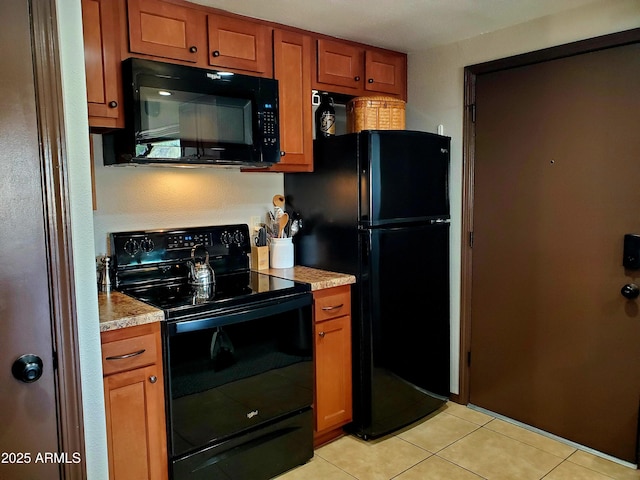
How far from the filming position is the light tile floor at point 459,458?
7.52 feet

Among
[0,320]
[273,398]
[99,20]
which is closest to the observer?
[0,320]

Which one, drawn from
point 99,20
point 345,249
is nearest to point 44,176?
point 99,20

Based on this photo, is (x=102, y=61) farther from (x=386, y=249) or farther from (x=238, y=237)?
(x=386, y=249)

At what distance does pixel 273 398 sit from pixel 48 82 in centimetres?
157

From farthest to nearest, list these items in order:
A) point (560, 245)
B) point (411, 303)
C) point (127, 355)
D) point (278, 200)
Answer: point (278, 200) < point (411, 303) < point (560, 245) < point (127, 355)

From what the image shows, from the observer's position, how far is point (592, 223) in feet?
7.81

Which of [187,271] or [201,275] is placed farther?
[187,271]

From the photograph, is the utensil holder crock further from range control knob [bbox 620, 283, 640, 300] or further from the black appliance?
range control knob [bbox 620, 283, 640, 300]

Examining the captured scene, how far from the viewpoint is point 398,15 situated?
2.42 metres

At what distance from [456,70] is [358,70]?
1.91ft

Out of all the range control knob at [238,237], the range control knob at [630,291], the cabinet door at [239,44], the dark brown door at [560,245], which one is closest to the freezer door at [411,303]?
the dark brown door at [560,245]

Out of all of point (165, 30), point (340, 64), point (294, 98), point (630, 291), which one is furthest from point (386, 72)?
point (630, 291)

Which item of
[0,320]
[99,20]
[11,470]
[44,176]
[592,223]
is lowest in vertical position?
[11,470]

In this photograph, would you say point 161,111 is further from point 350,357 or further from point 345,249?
point 350,357
